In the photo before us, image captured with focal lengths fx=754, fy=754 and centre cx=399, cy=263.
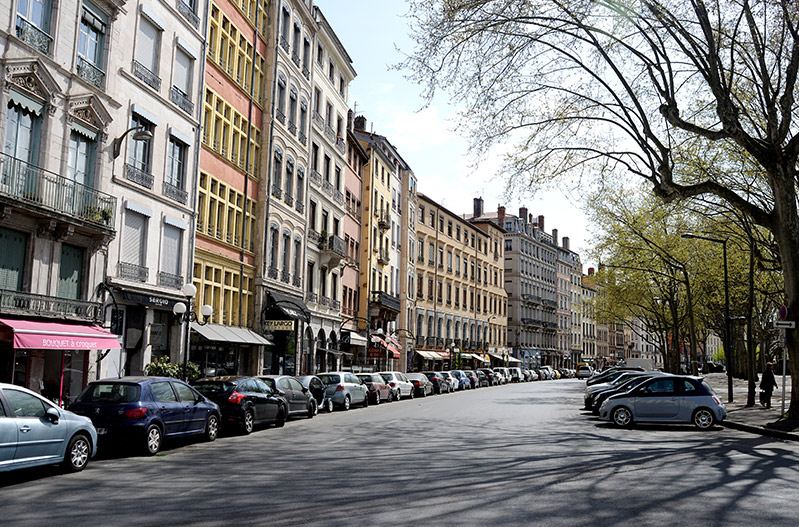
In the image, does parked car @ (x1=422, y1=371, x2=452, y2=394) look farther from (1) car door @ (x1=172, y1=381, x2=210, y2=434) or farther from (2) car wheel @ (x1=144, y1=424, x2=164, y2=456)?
(2) car wheel @ (x1=144, y1=424, x2=164, y2=456)

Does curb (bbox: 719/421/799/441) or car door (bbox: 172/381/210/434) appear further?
curb (bbox: 719/421/799/441)

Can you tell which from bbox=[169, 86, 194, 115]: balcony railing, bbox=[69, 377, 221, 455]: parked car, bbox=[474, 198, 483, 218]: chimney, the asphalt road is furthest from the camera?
bbox=[474, 198, 483, 218]: chimney

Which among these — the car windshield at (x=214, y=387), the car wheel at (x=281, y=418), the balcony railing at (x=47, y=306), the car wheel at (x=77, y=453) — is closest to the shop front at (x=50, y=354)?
the balcony railing at (x=47, y=306)

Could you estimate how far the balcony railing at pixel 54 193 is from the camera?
725 inches

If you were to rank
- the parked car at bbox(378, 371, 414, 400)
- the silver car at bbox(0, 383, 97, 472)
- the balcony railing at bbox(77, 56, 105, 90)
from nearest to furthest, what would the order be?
the silver car at bbox(0, 383, 97, 472), the balcony railing at bbox(77, 56, 105, 90), the parked car at bbox(378, 371, 414, 400)

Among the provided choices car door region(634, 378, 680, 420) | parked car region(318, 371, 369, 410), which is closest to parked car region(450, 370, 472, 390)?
parked car region(318, 371, 369, 410)

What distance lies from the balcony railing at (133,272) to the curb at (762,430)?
60.8 ft

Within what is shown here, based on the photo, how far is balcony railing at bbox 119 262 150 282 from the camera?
933 inches

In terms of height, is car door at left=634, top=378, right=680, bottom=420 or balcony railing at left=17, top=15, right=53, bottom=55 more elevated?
balcony railing at left=17, top=15, right=53, bottom=55

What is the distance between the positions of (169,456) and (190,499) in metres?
5.14

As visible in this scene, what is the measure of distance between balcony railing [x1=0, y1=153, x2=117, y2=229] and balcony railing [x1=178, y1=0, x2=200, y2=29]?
880cm

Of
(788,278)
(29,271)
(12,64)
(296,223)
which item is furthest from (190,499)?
(296,223)

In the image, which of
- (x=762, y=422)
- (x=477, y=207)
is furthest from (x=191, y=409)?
(x=477, y=207)

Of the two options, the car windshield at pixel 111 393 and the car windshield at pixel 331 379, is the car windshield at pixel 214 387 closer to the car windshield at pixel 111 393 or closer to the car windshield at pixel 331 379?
the car windshield at pixel 111 393
